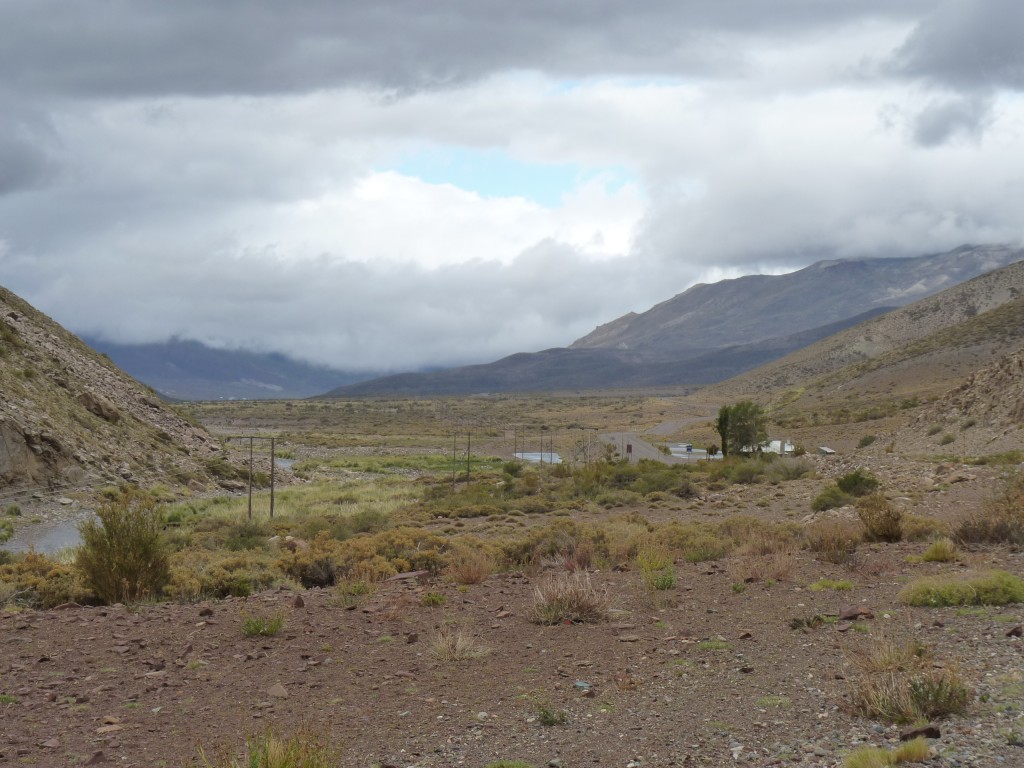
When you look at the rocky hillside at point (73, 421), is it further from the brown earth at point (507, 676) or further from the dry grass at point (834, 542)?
the dry grass at point (834, 542)

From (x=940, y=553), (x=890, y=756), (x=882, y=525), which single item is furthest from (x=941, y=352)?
(x=890, y=756)

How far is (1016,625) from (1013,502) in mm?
8442

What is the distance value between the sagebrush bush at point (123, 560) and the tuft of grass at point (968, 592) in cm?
1296

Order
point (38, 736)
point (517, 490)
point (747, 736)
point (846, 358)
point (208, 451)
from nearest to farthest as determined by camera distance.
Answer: point (747, 736) < point (38, 736) < point (517, 490) < point (208, 451) < point (846, 358)

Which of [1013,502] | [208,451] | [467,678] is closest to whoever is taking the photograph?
[467,678]

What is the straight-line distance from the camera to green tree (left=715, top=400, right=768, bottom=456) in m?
61.1

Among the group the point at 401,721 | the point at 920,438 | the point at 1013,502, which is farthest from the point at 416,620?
the point at 920,438

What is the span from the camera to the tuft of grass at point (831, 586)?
1497 cm

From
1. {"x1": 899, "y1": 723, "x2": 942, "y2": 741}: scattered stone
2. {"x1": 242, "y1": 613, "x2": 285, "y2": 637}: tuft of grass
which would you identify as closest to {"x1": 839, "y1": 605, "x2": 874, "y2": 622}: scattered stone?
{"x1": 899, "y1": 723, "x2": 942, "y2": 741}: scattered stone

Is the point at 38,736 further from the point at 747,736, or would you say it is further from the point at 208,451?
the point at 208,451

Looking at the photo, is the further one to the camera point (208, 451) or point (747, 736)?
point (208, 451)

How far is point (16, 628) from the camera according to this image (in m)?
14.2

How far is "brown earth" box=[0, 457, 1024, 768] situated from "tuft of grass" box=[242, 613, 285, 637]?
0.39ft

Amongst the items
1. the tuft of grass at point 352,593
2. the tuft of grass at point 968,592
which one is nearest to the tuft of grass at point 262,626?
A: the tuft of grass at point 352,593
